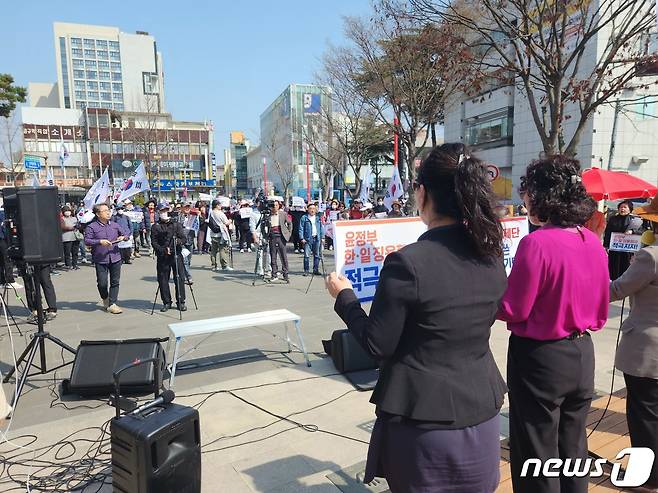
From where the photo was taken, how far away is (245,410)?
401 cm

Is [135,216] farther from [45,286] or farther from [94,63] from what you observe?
[94,63]

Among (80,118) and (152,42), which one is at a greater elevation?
(152,42)

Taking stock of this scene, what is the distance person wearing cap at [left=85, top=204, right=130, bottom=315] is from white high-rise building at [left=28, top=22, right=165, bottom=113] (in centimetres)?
11250

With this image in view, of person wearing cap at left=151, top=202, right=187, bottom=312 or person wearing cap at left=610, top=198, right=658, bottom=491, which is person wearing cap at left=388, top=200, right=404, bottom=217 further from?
person wearing cap at left=610, top=198, right=658, bottom=491

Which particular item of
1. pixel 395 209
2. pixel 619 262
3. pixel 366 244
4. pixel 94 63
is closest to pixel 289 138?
pixel 395 209

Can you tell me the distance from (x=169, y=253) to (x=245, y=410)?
4.40 meters

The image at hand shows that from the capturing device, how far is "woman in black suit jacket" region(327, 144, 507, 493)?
4.73ft

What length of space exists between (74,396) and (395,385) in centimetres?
408

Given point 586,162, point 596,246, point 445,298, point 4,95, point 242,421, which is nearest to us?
point 445,298

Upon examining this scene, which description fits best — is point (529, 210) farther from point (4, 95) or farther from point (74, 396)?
point (4, 95)

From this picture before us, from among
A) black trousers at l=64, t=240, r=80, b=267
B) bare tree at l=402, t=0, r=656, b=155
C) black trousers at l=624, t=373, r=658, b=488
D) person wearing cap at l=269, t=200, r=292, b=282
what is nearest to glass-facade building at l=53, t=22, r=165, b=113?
black trousers at l=64, t=240, r=80, b=267

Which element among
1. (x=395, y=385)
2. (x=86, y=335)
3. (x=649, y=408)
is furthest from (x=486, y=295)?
(x=86, y=335)

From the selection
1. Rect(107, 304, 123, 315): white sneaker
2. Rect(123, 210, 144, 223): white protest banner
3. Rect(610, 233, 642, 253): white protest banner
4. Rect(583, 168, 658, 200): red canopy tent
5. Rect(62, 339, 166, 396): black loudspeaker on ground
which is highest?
Rect(583, 168, 658, 200): red canopy tent

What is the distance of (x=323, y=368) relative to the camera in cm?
498
